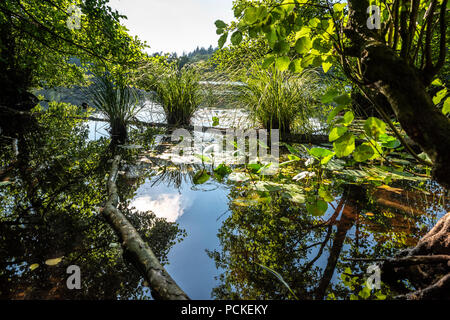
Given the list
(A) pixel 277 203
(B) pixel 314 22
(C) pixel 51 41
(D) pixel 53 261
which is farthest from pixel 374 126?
(C) pixel 51 41

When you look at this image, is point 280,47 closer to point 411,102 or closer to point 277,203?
point 411,102

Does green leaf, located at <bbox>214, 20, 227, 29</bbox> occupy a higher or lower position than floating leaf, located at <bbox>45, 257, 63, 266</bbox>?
higher

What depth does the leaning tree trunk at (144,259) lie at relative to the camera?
561 millimetres

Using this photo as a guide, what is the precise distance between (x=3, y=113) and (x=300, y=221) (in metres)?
5.07

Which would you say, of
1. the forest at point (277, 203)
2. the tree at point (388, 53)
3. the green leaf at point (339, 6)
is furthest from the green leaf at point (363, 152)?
the green leaf at point (339, 6)

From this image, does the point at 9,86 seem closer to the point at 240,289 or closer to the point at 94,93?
the point at 94,93

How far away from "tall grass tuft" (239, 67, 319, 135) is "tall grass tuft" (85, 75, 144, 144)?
2.01 m

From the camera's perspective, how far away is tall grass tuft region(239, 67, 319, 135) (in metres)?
2.71

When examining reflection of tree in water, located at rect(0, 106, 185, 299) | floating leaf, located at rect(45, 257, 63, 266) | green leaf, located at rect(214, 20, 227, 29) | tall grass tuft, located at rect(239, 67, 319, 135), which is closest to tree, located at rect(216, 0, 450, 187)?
green leaf, located at rect(214, 20, 227, 29)

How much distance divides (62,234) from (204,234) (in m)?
0.65

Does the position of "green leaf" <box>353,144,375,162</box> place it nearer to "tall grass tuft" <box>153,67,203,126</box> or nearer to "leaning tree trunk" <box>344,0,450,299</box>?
"leaning tree trunk" <box>344,0,450,299</box>

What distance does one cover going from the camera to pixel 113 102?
3.19 meters

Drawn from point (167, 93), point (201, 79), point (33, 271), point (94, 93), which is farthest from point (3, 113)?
point (33, 271)

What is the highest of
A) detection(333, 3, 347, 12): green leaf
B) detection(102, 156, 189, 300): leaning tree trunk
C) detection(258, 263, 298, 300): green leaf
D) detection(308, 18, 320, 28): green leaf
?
detection(333, 3, 347, 12): green leaf
